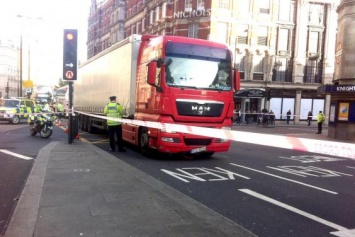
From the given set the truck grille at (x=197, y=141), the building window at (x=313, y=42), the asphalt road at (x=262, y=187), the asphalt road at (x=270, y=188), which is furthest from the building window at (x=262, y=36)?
the truck grille at (x=197, y=141)

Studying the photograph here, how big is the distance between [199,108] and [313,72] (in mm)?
36535

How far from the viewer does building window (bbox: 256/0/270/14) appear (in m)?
40.2

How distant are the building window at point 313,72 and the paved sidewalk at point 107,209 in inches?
1531

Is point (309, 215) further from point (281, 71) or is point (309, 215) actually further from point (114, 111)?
point (281, 71)

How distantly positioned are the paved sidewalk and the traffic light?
5.17 metres

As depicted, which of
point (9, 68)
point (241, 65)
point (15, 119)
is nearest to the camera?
point (15, 119)

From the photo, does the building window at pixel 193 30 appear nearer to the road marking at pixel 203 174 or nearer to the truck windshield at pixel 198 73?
the truck windshield at pixel 198 73

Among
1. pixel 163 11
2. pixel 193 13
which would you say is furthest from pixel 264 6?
pixel 163 11

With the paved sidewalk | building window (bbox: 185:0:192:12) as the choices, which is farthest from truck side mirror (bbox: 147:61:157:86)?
building window (bbox: 185:0:192:12)

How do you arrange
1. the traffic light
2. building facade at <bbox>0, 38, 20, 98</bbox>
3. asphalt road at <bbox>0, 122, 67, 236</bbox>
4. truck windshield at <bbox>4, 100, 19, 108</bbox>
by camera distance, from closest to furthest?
asphalt road at <bbox>0, 122, 67, 236</bbox>
the traffic light
truck windshield at <bbox>4, 100, 19, 108</bbox>
building facade at <bbox>0, 38, 20, 98</bbox>

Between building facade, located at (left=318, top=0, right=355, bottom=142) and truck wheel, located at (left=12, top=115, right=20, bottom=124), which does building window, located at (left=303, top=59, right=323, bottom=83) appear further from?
truck wheel, located at (left=12, top=115, right=20, bottom=124)

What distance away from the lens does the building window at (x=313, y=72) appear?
138ft

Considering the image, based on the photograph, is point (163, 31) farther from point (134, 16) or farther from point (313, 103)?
point (313, 103)

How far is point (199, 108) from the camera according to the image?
9609 mm
